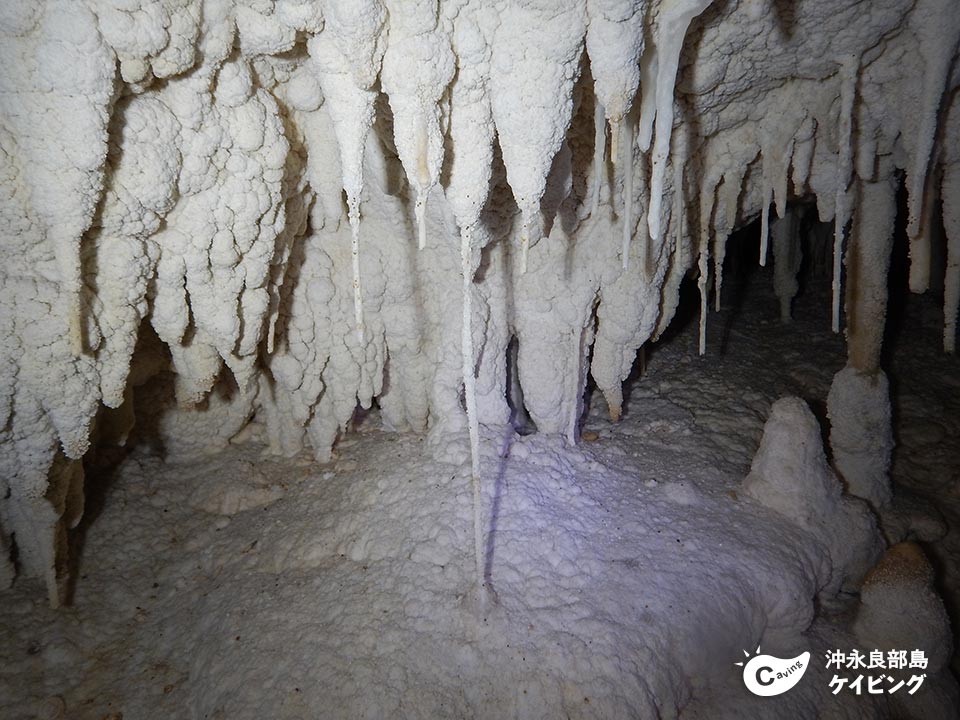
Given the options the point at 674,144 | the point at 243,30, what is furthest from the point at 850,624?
the point at 243,30

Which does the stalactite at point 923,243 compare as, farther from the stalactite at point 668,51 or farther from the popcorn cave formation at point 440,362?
the stalactite at point 668,51

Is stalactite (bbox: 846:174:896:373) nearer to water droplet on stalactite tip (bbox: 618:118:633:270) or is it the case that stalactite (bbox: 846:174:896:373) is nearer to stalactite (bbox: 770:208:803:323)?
water droplet on stalactite tip (bbox: 618:118:633:270)

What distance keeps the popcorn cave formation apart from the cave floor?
0.08 ft

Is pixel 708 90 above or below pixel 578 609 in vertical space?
above

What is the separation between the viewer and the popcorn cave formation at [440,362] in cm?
267

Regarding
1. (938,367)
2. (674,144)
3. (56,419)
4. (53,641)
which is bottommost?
(53,641)

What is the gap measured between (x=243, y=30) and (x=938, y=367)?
8199mm

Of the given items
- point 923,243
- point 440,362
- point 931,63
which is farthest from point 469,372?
point 923,243

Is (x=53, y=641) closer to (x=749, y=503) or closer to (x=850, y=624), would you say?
(x=749, y=503)

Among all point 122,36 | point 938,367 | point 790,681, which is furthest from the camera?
point 938,367

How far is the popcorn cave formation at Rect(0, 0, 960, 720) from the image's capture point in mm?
2674

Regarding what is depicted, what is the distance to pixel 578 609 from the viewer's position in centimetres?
338

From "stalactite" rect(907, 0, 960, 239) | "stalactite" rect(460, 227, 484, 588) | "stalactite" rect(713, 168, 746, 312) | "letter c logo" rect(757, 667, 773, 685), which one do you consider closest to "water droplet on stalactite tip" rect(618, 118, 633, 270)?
"stalactite" rect(460, 227, 484, 588)

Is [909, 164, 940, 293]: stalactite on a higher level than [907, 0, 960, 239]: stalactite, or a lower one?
lower
